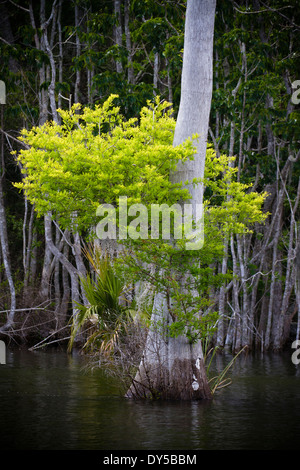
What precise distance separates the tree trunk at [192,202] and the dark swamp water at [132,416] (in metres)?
0.27

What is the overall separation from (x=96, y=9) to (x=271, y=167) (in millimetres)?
5862

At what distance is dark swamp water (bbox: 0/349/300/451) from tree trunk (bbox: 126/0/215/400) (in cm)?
27

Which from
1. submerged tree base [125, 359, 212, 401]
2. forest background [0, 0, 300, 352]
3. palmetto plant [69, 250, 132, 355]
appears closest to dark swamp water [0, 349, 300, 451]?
submerged tree base [125, 359, 212, 401]

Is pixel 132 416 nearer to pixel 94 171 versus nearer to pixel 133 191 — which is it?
pixel 133 191

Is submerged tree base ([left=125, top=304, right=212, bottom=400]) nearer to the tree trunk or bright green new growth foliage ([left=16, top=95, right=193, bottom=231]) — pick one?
the tree trunk

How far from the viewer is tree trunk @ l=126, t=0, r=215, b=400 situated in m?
9.62

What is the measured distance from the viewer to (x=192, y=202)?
9812 mm

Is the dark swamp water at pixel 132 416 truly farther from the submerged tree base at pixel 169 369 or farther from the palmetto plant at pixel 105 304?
the palmetto plant at pixel 105 304

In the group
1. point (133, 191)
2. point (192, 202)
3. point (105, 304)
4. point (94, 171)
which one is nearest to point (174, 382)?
point (192, 202)

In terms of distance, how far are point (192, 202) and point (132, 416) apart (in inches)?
118

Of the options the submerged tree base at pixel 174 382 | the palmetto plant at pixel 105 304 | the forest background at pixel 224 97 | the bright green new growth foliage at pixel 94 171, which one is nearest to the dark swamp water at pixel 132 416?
the submerged tree base at pixel 174 382

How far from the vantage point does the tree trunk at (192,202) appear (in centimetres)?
962

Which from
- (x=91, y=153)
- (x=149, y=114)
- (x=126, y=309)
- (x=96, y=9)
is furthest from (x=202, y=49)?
(x=96, y=9)
